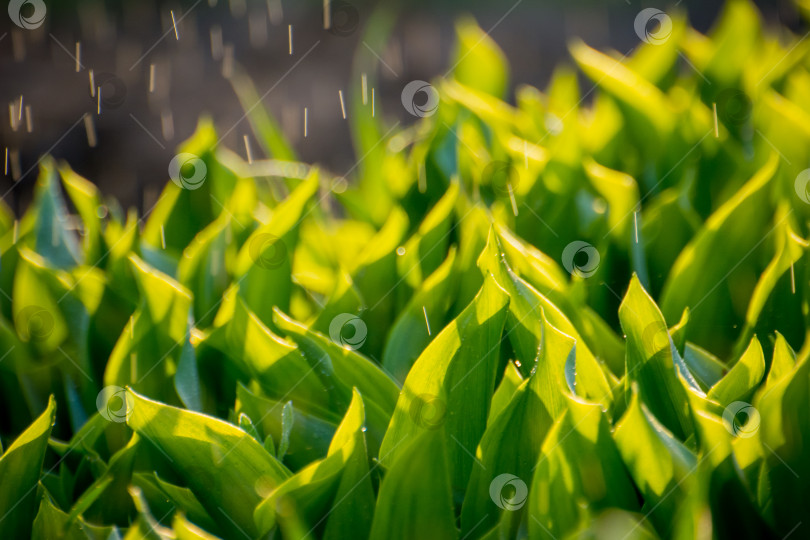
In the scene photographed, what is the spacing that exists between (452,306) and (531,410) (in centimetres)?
43

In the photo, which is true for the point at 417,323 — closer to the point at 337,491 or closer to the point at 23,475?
the point at 337,491

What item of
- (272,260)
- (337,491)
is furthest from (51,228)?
(337,491)

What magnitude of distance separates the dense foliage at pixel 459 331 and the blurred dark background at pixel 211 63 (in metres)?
3.24

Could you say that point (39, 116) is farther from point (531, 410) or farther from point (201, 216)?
point (531, 410)

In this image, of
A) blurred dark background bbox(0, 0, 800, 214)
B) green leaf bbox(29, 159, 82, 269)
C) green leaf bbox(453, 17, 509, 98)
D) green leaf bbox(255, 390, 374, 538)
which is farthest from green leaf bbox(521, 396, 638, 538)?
blurred dark background bbox(0, 0, 800, 214)

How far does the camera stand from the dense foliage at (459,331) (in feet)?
3.17

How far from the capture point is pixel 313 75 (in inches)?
262

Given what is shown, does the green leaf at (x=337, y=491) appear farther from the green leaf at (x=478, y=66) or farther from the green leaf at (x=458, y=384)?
the green leaf at (x=478, y=66)

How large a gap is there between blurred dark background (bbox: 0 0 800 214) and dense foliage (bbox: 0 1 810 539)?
324 centimetres

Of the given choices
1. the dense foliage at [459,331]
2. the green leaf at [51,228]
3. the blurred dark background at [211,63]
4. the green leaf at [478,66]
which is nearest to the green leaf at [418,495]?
the dense foliage at [459,331]

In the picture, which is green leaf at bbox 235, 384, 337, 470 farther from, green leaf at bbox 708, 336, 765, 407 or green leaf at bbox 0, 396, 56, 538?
green leaf at bbox 708, 336, 765, 407

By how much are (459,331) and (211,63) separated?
622 cm

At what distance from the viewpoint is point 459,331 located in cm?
106

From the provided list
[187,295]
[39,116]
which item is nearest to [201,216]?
[187,295]
